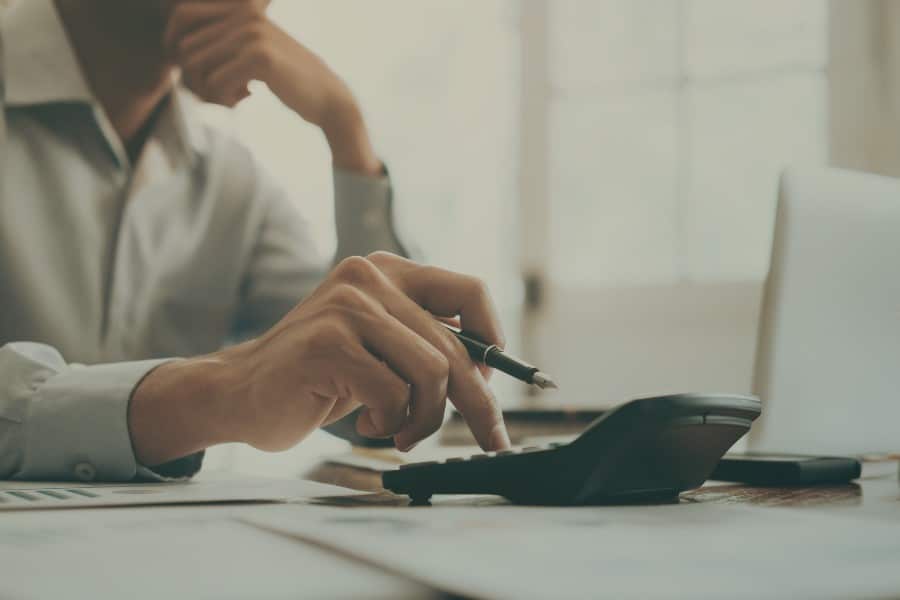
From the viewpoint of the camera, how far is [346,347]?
1.90 feet

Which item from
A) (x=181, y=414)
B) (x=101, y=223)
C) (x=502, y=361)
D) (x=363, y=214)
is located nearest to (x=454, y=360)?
(x=502, y=361)

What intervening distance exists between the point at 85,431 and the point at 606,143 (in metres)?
1.74

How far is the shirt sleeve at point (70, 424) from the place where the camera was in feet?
2.15

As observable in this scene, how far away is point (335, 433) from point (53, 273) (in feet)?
1.73

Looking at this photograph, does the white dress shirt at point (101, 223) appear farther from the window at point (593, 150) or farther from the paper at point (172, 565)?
the paper at point (172, 565)

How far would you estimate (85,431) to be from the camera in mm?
656

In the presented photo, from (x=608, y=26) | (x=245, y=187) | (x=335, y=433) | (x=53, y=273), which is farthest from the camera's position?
(x=608, y=26)

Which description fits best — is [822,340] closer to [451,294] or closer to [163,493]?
[451,294]

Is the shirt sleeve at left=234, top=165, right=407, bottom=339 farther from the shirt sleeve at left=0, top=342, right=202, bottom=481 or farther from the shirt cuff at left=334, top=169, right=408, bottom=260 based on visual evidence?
the shirt sleeve at left=0, top=342, right=202, bottom=481

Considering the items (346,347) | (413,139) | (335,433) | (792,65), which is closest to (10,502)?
(346,347)

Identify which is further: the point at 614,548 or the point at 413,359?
the point at 413,359

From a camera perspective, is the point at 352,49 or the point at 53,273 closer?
the point at 53,273

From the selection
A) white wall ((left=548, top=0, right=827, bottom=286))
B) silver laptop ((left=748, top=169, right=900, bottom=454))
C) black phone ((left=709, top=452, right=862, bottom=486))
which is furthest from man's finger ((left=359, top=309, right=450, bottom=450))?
white wall ((left=548, top=0, right=827, bottom=286))

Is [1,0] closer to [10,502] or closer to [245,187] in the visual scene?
[245,187]
